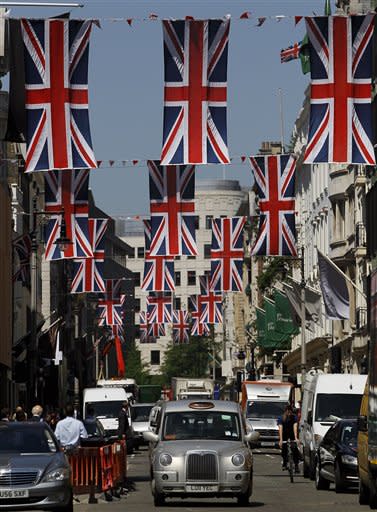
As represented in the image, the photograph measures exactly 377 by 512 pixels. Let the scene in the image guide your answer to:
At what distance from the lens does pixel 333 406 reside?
4309 centimetres

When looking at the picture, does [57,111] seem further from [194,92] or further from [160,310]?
[160,310]

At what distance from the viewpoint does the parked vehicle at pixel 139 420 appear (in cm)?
6975

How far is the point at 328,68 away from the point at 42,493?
12898 mm

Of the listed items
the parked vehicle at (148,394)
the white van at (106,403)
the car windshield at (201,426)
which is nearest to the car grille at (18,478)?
the car windshield at (201,426)

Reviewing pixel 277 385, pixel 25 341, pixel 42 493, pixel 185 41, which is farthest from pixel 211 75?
pixel 25 341

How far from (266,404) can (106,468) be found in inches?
1245

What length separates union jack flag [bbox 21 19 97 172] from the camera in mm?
34906

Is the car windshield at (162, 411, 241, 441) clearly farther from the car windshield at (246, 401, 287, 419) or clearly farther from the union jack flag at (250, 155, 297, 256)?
the car windshield at (246, 401, 287, 419)

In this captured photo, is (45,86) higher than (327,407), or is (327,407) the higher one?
(45,86)

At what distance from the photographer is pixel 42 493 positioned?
2578cm

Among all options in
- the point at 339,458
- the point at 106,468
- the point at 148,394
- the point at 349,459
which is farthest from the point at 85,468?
the point at 148,394

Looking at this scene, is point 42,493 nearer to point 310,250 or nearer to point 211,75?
point 211,75

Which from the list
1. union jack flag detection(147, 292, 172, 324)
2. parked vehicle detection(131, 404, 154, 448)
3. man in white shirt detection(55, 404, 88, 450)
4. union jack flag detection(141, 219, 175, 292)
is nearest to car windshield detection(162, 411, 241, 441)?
man in white shirt detection(55, 404, 88, 450)

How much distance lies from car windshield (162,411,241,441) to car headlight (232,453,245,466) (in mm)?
985
